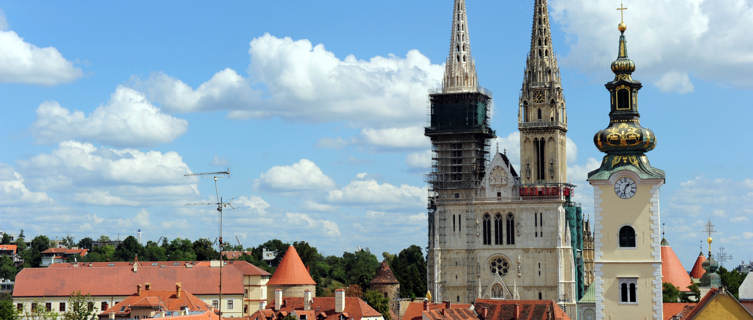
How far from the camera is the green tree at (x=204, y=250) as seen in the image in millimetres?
155562

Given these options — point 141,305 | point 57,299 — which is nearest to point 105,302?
point 57,299

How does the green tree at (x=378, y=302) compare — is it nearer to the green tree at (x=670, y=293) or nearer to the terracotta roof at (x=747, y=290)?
the green tree at (x=670, y=293)

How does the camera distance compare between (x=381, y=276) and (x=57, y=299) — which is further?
(x=381, y=276)

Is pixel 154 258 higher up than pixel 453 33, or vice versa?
pixel 453 33

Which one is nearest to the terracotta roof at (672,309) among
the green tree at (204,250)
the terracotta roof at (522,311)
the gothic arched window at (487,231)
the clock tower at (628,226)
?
the terracotta roof at (522,311)

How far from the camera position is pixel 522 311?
283 ft

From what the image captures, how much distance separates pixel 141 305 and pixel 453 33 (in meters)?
46.1

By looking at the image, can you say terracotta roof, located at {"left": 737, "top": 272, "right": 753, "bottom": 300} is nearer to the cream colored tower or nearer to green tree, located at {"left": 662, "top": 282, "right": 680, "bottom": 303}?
green tree, located at {"left": 662, "top": 282, "right": 680, "bottom": 303}

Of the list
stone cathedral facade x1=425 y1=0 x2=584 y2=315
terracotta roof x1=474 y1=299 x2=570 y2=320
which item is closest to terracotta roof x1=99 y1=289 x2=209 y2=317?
terracotta roof x1=474 y1=299 x2=570 y2=320

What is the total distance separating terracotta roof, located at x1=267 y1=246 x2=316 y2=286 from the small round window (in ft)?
56.8

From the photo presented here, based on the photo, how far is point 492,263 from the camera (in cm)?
10544

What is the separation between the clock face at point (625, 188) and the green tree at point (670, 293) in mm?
47065

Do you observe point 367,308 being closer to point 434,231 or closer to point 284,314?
point 284,314

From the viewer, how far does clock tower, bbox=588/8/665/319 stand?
4744 centimetres
